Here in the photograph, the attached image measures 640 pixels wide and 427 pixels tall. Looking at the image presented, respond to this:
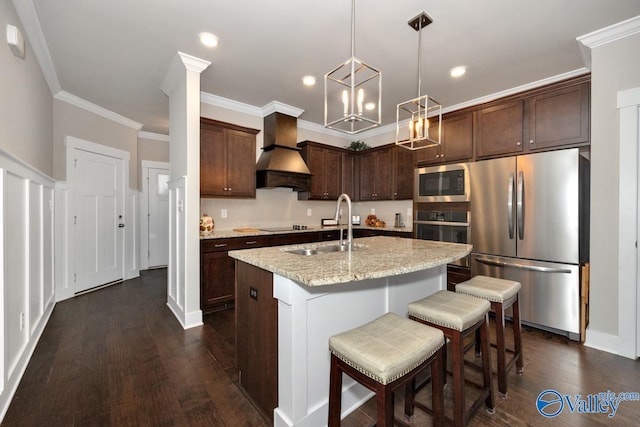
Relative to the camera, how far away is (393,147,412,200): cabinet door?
423cm

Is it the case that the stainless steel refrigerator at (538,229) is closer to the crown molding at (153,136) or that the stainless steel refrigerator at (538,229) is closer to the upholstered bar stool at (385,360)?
the upholstered bar stool at (385,360)

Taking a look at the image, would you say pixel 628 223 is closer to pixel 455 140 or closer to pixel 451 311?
pixel 455 140

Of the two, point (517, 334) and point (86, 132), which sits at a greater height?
point (86, 132)

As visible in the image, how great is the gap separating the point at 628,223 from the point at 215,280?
152 inches

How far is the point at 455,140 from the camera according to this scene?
3.55 meters

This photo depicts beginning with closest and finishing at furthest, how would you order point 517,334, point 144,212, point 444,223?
point 517,334
point 444,223
point 144,212

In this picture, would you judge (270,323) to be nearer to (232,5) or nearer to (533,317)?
(232,5)

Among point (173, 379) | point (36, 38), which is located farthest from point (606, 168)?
point (36, 38)

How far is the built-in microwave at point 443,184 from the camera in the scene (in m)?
3.26

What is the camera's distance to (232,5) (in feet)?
6.69

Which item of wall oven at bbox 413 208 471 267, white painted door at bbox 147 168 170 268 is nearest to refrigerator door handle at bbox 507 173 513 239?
wall oven at bbox 413 208 471 267

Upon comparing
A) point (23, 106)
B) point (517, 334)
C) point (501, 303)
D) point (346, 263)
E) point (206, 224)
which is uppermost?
point (23, 106)

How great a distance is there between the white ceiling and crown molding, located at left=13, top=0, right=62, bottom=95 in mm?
45

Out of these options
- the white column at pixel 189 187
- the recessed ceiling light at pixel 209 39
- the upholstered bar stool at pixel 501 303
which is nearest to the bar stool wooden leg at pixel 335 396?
the upholstered bar stool at pixel 501 303
